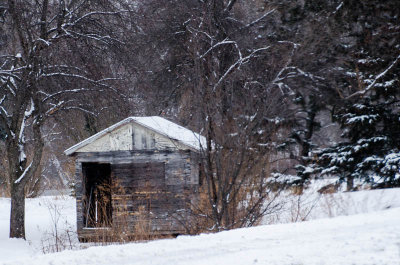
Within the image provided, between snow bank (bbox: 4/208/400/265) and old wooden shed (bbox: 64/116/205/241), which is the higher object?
old wooden shed (bbox: 64/116/205/241)

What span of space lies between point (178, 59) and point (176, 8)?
239 cm

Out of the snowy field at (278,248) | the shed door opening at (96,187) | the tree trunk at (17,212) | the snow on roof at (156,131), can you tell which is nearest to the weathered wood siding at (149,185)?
the snow on roof at (156,131)

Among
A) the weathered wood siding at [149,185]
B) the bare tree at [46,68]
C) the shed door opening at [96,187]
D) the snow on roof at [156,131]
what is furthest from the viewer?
the shed door opening at [96,187]

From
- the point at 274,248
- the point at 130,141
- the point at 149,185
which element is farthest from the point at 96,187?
the point at 274,248

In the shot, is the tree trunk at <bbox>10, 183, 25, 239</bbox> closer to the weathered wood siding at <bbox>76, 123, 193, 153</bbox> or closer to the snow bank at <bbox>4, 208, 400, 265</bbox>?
the weathered wood siding at <bbox>76, 123, 193, 153</bbox>

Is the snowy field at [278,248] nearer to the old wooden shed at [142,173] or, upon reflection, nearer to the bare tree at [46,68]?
the old wooden shed at [142,173]

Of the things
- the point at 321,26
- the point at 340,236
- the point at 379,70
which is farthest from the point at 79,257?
the point at 321,26

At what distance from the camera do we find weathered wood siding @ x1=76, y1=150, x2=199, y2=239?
48.1 ft

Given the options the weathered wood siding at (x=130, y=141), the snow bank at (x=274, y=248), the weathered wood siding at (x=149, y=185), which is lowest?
the snow bank at (x=274, y=248)

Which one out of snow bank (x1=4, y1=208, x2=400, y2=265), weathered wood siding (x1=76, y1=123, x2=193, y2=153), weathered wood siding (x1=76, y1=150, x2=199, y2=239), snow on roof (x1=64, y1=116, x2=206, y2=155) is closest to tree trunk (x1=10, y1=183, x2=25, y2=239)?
weathered wood siding (x1=76, y1=150, x2=199, y2=239)

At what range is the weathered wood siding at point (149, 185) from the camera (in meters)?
14.7

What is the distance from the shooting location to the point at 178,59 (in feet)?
77.4

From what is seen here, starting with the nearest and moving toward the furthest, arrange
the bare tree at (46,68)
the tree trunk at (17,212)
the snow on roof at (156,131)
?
the bare tree at (46,68), the snow on roof at (156,131), the tree trunk at (17,212)

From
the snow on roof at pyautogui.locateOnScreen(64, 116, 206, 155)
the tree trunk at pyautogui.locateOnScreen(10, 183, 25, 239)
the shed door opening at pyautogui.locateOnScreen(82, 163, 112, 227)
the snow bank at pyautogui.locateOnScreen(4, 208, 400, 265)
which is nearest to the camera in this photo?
the snow bank at pyautogui.locateOnScreen(4, 208, 400, 265)
